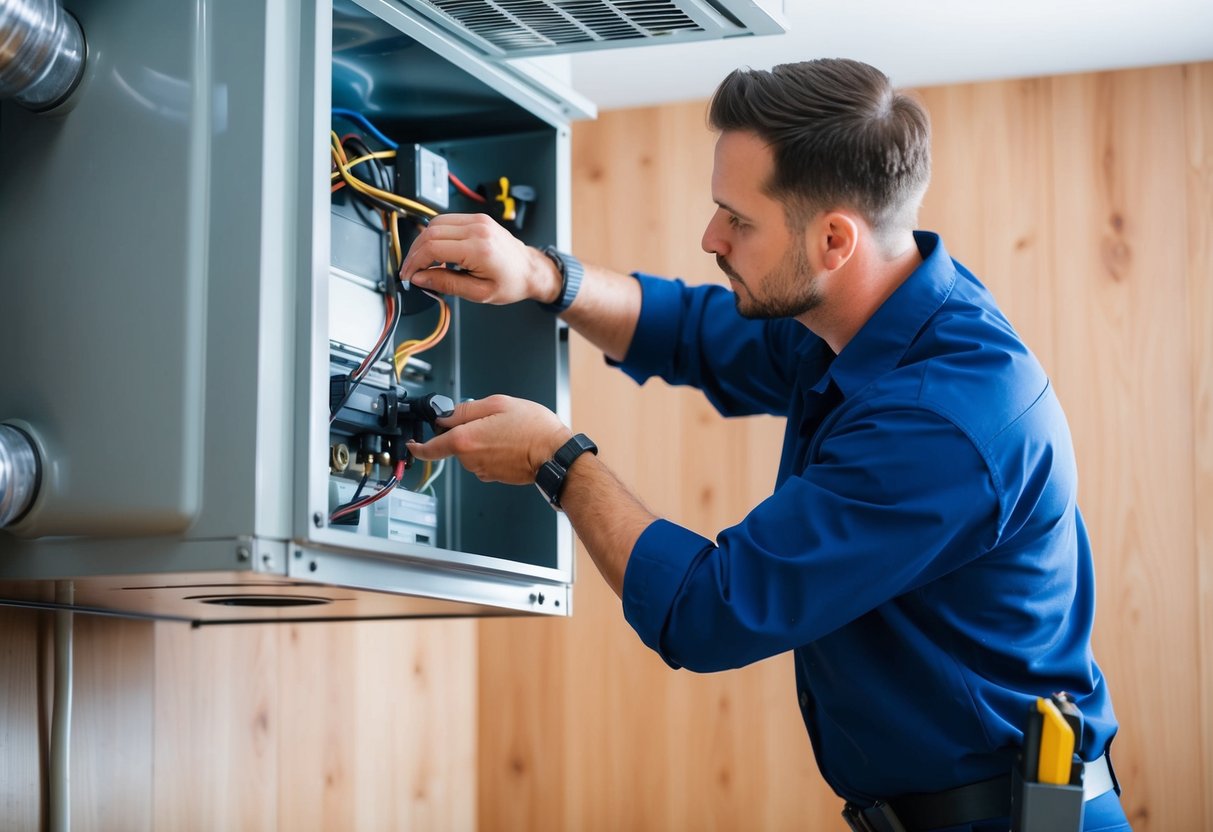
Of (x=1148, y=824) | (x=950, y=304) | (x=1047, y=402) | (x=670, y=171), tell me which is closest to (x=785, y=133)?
(x=950, y=304)

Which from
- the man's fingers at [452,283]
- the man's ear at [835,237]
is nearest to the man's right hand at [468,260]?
the man's fingers at [452,283]

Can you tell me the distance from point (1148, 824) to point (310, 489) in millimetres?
1630

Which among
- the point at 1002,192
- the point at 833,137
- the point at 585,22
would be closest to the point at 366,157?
the point at 585,22

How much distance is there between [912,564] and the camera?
1079 mm

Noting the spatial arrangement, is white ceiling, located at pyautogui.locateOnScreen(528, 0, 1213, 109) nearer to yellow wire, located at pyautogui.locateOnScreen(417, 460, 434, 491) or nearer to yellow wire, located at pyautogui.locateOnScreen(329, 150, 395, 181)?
yellow wire, located at pyautogui.locateOnScreen(329, 150, 395, 181)

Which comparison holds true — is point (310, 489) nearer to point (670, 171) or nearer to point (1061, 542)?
point (1061, 542)

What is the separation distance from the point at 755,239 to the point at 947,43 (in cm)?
105

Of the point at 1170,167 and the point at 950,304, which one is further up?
the point at 1170,167

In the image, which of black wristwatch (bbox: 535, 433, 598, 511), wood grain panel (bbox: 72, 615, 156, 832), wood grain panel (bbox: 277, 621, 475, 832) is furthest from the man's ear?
wood grain panel (bbox: 277, 621, 475, 832)

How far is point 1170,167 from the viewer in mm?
2148

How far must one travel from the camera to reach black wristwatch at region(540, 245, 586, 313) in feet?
4.70

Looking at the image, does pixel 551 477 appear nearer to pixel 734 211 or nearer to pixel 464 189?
pixel 734 211

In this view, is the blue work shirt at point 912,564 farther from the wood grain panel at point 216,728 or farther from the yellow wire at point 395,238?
the wood grain panel at point 216,728

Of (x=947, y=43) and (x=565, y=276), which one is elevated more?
(x=947, y=43)
